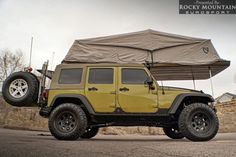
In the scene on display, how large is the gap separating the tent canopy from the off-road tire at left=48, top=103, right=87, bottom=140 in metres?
1.30

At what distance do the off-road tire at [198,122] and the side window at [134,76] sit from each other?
1191mm

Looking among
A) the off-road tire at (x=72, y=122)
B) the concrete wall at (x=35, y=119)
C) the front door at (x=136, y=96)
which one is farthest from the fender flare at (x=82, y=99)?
the concrete wall at (x=35, y=119)

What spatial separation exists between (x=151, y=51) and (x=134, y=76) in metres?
0.86

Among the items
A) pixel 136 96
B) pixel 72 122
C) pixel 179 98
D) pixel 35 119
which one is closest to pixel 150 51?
pixel 136 96

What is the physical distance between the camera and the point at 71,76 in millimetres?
8531

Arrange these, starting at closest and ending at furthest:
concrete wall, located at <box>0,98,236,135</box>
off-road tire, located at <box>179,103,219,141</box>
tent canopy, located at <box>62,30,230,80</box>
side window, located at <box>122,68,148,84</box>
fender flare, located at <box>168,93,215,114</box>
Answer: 1. off-road tire, located at <box>179,103,219,141</box>
2. fender flare, located at <box>168,93,215,114</box>
3. side window, located at <box>122,68,148,84</box>
4. tent canopy, located at <box>62,30,230,80</box>
5. concrete wall, located at <box>0,98,236,135</box>

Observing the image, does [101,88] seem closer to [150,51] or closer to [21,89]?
[150,51]

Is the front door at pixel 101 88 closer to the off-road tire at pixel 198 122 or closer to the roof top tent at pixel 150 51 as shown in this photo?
the roof top tent at pixel 150 51

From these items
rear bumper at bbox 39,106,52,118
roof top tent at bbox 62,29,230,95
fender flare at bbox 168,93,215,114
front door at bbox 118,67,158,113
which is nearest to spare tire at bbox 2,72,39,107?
rear bumper at bbox 39,106,52,118

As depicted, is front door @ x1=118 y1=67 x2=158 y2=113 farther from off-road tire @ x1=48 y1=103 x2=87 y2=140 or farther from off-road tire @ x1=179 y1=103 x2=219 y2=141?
off-road tire @ x1=48 y1=103 x2=87 y2=140

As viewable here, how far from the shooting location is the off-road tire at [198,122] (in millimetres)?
7930

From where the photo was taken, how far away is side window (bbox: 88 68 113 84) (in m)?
8.40

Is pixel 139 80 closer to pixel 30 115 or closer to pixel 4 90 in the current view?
pixel 4 90

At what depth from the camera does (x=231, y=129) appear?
19.0 meters
